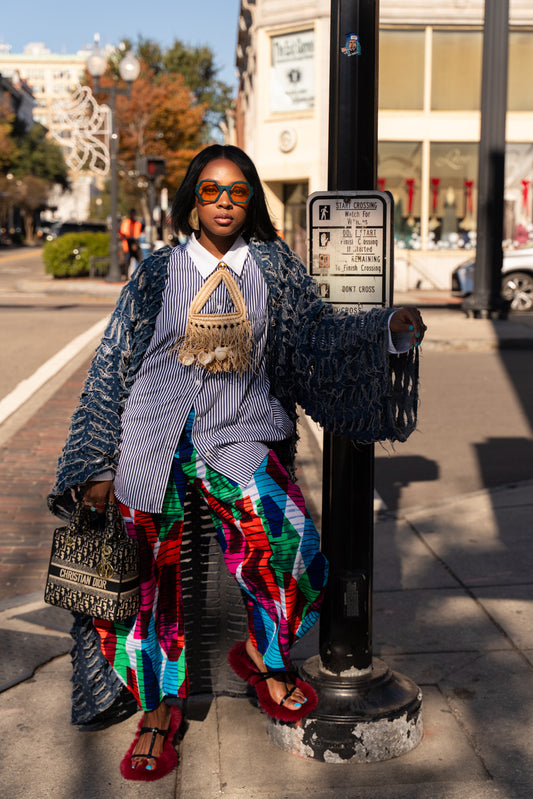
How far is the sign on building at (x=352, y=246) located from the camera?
3.12 meters

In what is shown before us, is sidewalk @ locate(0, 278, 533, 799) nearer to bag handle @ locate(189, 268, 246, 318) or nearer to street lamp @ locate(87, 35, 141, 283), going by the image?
bag handle @ locate(189, 268, 246, 318)

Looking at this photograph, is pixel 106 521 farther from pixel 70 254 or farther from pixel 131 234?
pixel 70 254

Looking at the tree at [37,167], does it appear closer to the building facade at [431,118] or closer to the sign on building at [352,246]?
the building facade at [431,118]

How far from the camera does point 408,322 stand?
291cm

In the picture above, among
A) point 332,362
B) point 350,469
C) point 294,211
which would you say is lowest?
point 350,469

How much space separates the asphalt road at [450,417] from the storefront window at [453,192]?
12.1m

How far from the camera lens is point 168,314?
10.1ft

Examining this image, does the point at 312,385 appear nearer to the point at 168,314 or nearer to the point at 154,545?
the point at 168,314

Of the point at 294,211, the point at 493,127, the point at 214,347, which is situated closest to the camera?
the point at 214,347

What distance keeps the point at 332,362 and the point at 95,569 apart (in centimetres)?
92

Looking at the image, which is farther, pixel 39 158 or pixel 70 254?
pixel 39 158

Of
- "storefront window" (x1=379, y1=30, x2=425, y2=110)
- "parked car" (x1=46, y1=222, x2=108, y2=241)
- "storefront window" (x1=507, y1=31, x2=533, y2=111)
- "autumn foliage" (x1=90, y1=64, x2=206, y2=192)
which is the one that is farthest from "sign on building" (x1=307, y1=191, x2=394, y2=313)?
"autumn foliage" (x1=90, y1=64, x2=206, y2=192)

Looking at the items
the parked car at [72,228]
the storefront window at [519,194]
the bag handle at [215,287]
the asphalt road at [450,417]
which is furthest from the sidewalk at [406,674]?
the parked car at [72,228]

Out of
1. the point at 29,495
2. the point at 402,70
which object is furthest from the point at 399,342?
the point at 402,70
